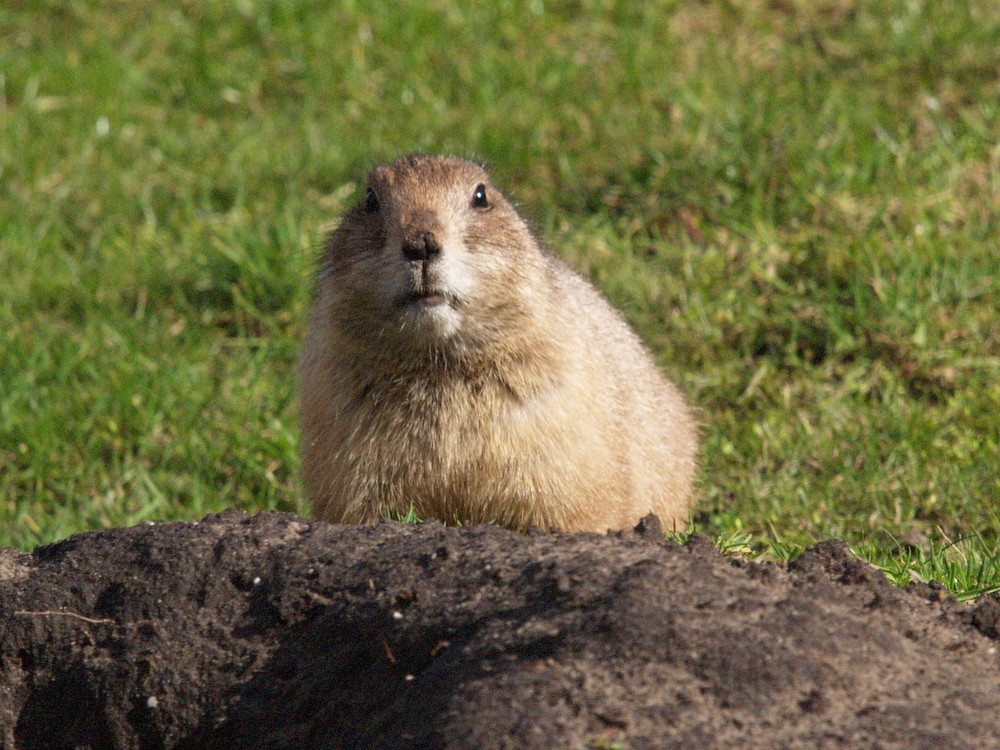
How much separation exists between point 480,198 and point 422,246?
582 millimetres

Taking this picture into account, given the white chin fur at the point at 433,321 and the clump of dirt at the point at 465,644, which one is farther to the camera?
the white chin fur at the point at 433,321

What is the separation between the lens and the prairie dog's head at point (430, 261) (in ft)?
13.2

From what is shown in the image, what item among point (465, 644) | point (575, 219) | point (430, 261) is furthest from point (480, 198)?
point (575, 219)

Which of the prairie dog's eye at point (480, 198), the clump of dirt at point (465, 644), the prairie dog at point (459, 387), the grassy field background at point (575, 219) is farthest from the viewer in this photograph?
the grassy field background at point (575, 219)

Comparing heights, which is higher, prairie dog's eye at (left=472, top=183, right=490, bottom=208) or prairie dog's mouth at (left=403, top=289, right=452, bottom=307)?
prairie dog's eye at (left=472, top=183, right=490, bottom=208)

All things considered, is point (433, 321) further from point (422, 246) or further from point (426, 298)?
point (422, 246)

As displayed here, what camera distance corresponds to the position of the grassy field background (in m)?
5.68

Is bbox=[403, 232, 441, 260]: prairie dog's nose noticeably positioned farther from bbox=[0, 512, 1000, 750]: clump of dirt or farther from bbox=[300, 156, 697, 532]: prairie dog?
bbox=[0, 512, 1000, 750]: clump of dirt

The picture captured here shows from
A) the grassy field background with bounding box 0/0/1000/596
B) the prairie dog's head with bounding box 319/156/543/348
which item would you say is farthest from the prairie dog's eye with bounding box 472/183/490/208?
the grassy field background with bounding box 0/0/1000/596

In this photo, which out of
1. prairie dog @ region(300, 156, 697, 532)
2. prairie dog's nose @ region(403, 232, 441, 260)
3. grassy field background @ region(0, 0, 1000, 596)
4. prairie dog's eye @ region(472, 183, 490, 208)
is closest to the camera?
prairie dog's nose @ region(403, 232, 441, 260)

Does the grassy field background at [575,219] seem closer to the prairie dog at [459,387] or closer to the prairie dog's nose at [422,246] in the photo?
the prairie dog at [459,387]

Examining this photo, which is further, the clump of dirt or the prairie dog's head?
the prairie dog's head

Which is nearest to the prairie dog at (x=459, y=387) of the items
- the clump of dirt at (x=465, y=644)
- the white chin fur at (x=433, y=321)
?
the white chin fur at (x=433, y=321)

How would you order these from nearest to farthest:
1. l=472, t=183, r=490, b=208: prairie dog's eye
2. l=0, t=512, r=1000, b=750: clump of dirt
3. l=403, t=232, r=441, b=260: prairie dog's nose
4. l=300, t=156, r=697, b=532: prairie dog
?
l=0, t=512, r=1000, b=750: clump of dirt, l=403, t=232, r=441, b=260: prairie dog's nose, l=300, t=156, r=697, b=532: prairie dog, l=472, t=183, r=490, b=208: prairie dog's eye
